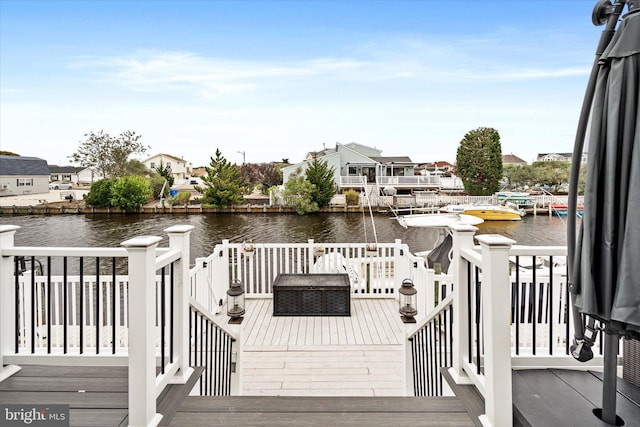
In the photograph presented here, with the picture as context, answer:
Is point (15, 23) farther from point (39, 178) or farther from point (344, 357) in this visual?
point (39, 178)

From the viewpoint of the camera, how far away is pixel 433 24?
55.1 feet

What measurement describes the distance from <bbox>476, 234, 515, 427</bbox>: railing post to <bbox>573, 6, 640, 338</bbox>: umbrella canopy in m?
0.36

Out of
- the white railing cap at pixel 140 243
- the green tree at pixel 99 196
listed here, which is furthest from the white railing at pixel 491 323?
the green tree at pixel 99 196

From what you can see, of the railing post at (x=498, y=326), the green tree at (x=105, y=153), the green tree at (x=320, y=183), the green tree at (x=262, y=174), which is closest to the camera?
the railing post at (x=498, y=326)

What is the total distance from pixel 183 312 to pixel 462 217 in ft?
23.3

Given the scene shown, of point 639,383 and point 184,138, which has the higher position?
point 184,138

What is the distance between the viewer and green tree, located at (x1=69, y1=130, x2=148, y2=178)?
36.7 metres

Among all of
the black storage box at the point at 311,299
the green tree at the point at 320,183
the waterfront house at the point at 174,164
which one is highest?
the waterfront house at the point at 174,164

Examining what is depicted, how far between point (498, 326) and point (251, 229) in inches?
783

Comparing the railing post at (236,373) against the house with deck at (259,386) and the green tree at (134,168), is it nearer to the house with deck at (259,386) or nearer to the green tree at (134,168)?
the house with deck at (259,386)

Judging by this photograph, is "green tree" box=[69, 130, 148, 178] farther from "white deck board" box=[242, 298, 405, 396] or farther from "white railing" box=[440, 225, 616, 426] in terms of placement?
"white railing" box=[440, 225, 616, 426]

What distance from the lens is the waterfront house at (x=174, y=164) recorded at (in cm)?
5175

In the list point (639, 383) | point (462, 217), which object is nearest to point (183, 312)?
A: point (639, 383)

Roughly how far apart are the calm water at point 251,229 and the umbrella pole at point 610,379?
527 inches
